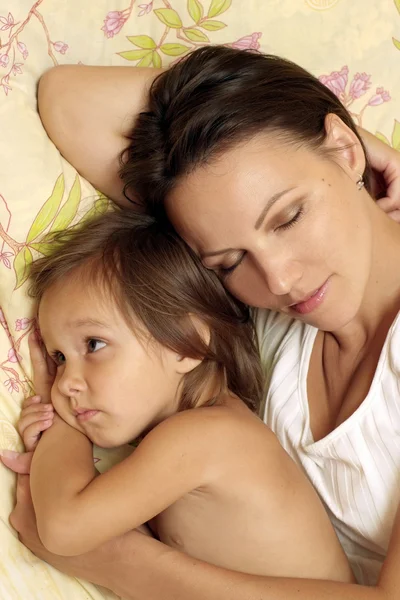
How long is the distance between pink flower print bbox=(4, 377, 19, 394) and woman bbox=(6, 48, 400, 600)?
1.01ft

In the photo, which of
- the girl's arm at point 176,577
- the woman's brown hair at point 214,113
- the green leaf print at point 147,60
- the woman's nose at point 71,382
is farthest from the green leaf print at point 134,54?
the girl's arm at point 176,577

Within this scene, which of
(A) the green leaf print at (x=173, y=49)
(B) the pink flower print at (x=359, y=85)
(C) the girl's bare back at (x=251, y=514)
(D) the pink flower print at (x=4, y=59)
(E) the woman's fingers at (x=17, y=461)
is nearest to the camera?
(C) the girl's bare back at (x=251, y=514)

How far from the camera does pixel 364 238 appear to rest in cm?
151

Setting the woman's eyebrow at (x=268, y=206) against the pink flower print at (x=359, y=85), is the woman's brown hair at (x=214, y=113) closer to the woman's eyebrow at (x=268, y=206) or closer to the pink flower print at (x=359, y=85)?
the woman's eyebrow at (x=268, y=206)

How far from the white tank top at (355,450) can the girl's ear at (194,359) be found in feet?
0.67

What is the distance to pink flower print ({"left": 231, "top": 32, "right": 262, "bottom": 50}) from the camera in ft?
6.31

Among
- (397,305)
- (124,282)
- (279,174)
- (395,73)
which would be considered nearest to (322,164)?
(279,174)

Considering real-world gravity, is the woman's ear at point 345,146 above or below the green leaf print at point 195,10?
below

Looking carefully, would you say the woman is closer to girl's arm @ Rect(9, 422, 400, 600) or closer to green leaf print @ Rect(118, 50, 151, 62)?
girl's arm @ Rect(9, 422, 400, 600)

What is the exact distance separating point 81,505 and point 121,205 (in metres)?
0.71

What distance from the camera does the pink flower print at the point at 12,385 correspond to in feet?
5.40

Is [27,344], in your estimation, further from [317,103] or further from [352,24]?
[352,24]

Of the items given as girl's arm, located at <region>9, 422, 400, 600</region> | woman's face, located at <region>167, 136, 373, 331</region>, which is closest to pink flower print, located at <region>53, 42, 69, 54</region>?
woman's face, located at <region>167, 136, 373, 331</region>

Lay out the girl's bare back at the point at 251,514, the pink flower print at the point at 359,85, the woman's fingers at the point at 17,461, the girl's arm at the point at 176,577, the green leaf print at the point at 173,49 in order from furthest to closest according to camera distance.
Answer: the pink flower print at the point at 359,85, the green leaf print at the point at 173,49, the woman's fingers at the point at 17,461, the girl's bare back at the point at 251,514, the girl's arm at the point at 176,577
